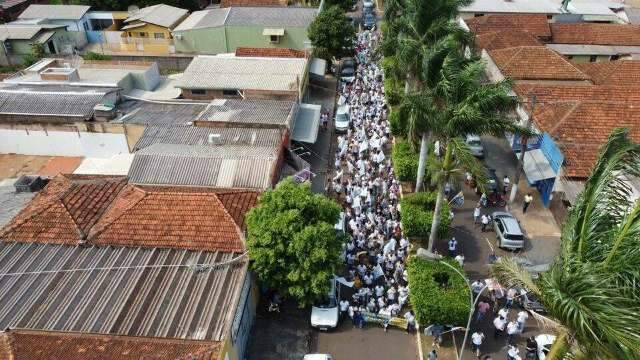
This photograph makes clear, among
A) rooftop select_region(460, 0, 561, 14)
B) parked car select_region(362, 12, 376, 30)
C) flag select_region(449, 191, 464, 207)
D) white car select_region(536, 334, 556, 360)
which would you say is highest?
rooftop select_region(460, 0, 561, 14)

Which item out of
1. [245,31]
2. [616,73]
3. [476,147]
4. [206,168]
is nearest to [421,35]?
[476,147]

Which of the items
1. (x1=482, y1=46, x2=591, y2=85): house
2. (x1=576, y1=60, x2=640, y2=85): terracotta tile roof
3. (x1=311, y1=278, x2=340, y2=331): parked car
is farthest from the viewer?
(x1=576, y1=60, x2=640, y2=85): terracotta tile roof

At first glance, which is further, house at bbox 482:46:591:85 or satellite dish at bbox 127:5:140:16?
satellite dish at bbox 127:5:140:16

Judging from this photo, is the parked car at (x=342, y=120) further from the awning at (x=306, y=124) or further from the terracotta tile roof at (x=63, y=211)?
the terracotta tile roof at (x=63, y=211)

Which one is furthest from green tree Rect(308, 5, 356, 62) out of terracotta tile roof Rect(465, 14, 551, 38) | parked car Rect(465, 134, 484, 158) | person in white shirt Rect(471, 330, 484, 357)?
person in white shirt Rect(471, 330, 484, 357)

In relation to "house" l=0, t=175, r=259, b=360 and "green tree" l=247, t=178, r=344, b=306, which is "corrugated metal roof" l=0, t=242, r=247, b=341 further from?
"green tree" l=247, t=178, r=344, b=306

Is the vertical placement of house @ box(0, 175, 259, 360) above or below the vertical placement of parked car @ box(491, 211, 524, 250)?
above

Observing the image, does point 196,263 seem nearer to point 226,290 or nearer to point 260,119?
point 226,290

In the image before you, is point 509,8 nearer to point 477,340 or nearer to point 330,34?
point 330,34
